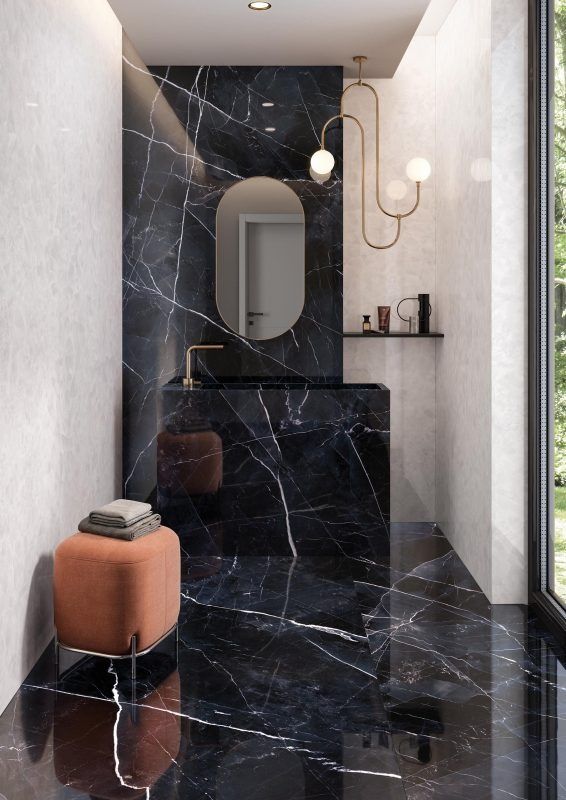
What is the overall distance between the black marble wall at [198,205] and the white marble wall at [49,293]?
36cm

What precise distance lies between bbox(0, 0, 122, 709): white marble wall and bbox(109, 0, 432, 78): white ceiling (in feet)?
0.87

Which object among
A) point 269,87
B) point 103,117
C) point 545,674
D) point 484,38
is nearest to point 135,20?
point 103,117

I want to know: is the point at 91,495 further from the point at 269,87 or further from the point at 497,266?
the point at 269,87

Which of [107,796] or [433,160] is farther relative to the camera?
[433,160]

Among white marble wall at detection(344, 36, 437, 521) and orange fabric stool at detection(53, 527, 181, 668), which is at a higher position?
white marble wall at detection(344, 36, 437, 521)

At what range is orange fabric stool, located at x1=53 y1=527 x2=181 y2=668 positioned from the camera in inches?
107

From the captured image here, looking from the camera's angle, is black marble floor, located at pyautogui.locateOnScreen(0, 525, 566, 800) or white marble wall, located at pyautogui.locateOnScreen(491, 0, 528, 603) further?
white marble wall, located at pyautogui.locateOnScreen(491, 0, 528, 603)

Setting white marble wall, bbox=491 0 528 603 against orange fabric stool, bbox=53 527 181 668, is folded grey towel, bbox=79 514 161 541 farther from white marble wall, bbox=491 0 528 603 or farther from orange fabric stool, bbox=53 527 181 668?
white marble wall, bbox=491 0 528 603

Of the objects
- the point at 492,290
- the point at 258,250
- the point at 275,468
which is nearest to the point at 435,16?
the point at 258,250

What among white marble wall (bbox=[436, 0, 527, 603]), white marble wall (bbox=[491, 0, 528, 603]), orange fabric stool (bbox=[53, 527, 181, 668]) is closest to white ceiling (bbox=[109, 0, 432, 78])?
white marble wall (bbox=[436, 0, 527, 603])

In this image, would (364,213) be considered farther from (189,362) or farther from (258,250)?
(189,362)

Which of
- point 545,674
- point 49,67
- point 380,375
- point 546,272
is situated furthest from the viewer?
point 380,375

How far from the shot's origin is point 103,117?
3971 millimetres

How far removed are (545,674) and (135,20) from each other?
3188 mm
